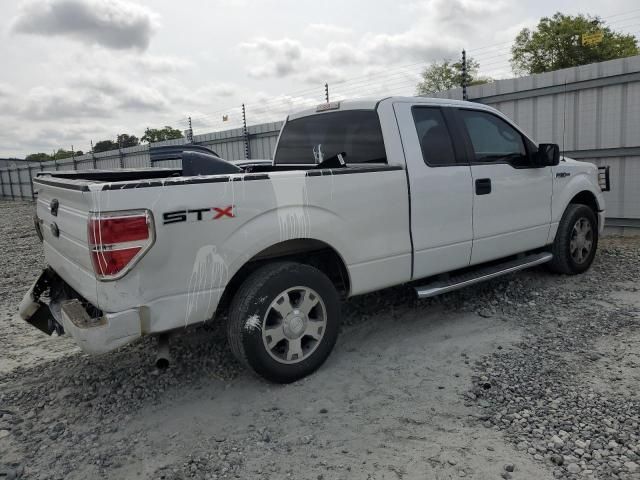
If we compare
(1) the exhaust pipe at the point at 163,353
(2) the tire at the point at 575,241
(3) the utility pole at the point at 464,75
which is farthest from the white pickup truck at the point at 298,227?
(3) the utility pole at the point at 464,75

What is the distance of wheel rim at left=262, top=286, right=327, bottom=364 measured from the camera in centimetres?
320

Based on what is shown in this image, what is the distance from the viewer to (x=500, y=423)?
9.14ft

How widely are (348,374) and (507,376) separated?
3.47 feet

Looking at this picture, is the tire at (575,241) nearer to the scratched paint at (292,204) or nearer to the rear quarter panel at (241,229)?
the rear quarter panel at (241,229)

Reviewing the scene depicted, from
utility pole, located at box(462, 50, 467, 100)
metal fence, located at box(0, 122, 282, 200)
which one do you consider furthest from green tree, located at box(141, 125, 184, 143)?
utility pole, located at box(462, 50, 467, 100)

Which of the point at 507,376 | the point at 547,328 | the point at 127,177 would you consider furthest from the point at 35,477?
the point at 547,328

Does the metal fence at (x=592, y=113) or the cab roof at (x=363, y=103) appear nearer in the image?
the cab roof at (x=363, y=103)

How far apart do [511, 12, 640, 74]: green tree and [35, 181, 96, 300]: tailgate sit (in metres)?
34.7

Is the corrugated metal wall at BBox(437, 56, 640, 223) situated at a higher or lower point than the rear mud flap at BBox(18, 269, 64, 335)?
higher

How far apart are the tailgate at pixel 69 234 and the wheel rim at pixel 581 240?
190 inches

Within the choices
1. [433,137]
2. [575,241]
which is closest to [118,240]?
[433,137]

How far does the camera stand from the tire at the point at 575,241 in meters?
5.36

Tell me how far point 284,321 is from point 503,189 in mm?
2449

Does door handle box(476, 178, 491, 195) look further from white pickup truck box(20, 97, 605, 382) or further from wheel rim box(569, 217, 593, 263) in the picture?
wheel rim box(569, 217, 593, 263)
